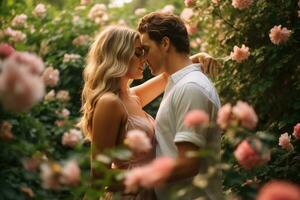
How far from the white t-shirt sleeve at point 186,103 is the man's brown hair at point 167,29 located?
37 cm

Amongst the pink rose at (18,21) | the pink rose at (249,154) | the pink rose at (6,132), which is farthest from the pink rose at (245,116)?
the pink rose at (18,21)

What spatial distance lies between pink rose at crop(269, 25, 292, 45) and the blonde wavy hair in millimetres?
1089

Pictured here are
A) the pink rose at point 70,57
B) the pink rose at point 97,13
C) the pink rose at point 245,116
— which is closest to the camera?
the pink rose at point 245,116

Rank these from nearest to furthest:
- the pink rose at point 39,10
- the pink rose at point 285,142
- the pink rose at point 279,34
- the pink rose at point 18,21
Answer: the pink rose at point 18,21
the pink rose at point 285,142
the pink rose at point 279,34
the pink rose at point 39,10

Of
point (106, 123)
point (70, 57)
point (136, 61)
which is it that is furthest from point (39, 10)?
point (106, 123)

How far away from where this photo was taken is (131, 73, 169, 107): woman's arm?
408cm

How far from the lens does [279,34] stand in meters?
4.05

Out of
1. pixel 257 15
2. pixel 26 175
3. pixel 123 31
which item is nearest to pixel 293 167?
pixel 257 15

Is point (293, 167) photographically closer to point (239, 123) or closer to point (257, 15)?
point (257, 15)

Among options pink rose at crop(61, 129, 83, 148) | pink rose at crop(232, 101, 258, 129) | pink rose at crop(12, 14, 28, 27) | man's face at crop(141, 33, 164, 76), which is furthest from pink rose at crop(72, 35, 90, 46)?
pink rose at crop(232, 101, 258, 129)

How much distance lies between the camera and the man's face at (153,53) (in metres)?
3.39

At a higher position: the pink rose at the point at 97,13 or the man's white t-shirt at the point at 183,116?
the man's white t-shirt at the point at 183,116

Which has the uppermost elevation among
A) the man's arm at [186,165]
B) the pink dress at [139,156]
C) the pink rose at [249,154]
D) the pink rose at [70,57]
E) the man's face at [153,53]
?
the pink rose at [249,154]

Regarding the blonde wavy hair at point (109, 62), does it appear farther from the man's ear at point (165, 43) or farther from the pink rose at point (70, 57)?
the pink rose at point (70, 57)
